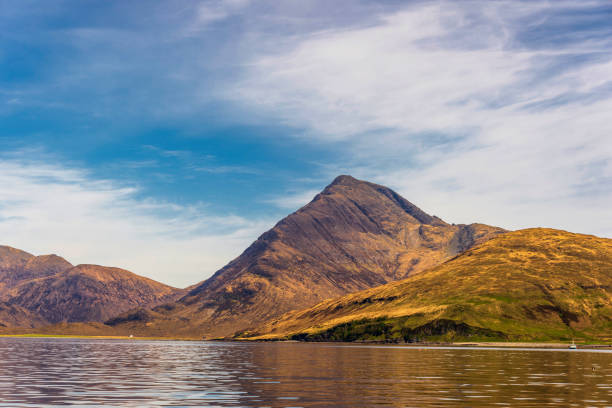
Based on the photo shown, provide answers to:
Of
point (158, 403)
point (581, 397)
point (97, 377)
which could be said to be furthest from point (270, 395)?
point (97, 377)

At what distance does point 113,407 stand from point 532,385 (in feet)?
150

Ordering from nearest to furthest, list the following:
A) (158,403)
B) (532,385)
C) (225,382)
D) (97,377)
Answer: (158,403), (532,385), (225,382), (97,377)

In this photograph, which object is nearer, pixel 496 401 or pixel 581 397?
pixel 496 401

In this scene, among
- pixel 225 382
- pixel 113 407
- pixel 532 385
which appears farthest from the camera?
pixel 225 382

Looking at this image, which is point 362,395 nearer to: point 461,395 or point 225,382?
point 461,395

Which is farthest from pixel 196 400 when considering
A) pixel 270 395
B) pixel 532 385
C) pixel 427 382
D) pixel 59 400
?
pixel 532 385

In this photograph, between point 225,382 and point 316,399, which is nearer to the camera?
point 316,399

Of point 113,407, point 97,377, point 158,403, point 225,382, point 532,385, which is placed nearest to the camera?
point 113,407

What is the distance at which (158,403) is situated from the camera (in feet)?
162

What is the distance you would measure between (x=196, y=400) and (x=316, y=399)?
33.9 feet

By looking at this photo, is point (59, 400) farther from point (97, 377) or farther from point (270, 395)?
point (97, 377)

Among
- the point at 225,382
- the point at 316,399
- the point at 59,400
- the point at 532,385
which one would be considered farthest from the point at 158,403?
the point at 532,385

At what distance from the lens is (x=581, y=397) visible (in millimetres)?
54906

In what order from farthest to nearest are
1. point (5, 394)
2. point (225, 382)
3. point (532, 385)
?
A: 1. point (225, 382)
2. point (532, 385)
3. point (5, 394)
